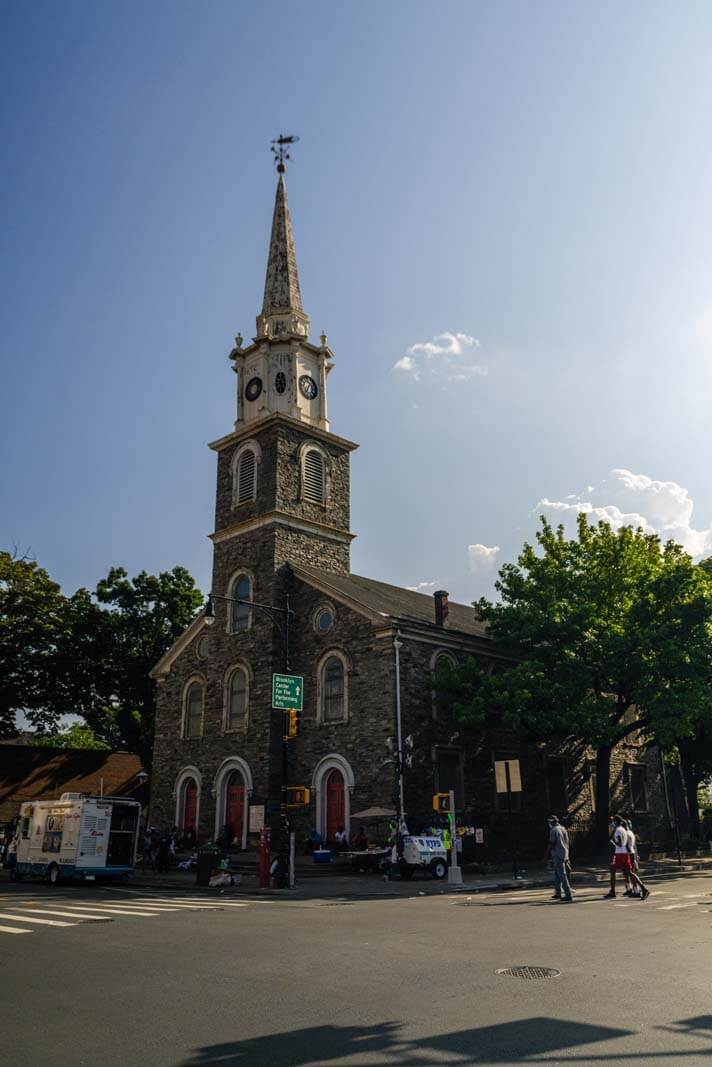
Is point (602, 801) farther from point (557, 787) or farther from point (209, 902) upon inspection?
point (209, 902)

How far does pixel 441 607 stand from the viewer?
35.1m

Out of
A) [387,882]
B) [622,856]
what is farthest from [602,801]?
[622,856]

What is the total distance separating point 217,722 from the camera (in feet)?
119

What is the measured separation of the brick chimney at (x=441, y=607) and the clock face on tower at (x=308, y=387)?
38.4ft

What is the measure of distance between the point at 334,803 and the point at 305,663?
18.2ft

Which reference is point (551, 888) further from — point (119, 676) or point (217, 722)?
point (119, 676)

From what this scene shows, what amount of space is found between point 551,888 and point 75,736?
80.3 m

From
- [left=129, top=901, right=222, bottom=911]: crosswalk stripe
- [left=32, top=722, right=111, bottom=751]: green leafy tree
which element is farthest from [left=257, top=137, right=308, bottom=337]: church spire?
[left=32, top=722, right=111, bottom=751]: green leafy tree

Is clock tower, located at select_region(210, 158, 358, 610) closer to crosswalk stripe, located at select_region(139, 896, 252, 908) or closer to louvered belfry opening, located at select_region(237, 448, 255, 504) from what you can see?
louvered belfry opening, located at select_region(237, 448, 255, 504)

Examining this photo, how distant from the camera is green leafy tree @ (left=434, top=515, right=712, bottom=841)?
2842 cm

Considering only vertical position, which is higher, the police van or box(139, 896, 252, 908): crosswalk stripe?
the police van

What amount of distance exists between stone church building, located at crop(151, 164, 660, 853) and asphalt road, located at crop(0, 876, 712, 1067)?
15723mm

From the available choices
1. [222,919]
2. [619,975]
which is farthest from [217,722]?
[619,975]

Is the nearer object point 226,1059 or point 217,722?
point 226,1059
